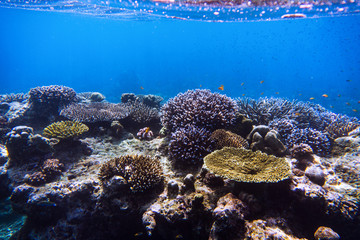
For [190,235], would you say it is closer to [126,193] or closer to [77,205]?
[126,193]

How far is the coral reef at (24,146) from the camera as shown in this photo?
16.7 ft

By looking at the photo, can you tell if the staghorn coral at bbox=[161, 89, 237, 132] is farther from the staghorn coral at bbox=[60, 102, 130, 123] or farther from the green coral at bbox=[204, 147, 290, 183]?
the staghorn coral at bbox=[60, 102, 130, 123]

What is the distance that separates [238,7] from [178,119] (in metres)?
16.8

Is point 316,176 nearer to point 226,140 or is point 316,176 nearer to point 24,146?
point 226,140

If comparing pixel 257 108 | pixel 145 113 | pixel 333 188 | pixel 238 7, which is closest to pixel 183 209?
pixel 333 188

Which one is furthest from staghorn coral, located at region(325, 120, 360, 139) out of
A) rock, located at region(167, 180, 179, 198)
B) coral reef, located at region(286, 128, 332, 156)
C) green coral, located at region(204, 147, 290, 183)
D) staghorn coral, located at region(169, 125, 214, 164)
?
rock, located at region(167, 180, 179, 198)

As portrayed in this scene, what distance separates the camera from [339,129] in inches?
278

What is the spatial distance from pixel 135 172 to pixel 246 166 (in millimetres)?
2423

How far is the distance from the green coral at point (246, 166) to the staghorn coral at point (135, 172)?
133 cm

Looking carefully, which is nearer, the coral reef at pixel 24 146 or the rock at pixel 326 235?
the rock at pixel 326 235

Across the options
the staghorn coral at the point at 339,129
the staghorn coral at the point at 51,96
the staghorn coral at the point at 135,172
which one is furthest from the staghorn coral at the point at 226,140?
the staghorn coral at the point at 51,96

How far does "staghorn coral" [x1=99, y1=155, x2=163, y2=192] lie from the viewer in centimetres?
381

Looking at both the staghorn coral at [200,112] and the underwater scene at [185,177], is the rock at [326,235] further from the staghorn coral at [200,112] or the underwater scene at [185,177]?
the staghorn coral at [200,112]

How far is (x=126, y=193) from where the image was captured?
3947mm
